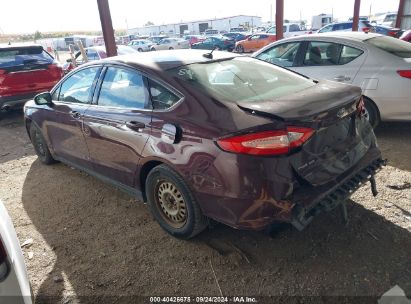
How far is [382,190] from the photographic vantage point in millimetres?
3576

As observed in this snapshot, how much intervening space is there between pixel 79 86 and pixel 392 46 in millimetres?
4309

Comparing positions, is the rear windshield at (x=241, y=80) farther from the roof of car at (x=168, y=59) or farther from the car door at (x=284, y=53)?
the car door at (x=284, y=53)

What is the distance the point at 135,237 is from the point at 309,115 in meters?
1.88

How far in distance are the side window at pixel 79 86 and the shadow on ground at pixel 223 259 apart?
131cm

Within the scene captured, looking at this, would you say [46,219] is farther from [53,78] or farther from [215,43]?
[215,43]

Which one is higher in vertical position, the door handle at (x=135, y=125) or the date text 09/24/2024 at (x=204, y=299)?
the door handle at (x=135, y=125)

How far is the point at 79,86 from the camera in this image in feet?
12.7

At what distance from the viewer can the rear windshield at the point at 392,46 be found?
4.81 m

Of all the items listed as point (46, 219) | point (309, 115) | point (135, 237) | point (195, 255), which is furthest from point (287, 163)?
point (46, 219)

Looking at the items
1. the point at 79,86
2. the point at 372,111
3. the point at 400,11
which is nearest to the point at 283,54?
the point at 372,111

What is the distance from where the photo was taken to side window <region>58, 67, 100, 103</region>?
3.66m

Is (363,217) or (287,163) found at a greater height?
(287,163)

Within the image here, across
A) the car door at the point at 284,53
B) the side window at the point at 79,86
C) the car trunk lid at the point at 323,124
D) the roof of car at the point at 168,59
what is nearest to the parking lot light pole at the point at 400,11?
the car door at the point at 284,53

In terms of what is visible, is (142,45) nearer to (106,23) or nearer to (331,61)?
(106,23)
